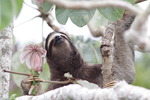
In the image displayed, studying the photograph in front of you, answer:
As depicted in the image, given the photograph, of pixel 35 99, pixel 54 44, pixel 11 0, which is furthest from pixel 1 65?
pixel 11 0

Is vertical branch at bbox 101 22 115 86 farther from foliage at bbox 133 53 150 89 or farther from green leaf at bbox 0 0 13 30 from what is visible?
foliage at bbox 133 53 150 89

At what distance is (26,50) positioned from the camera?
3.09 m

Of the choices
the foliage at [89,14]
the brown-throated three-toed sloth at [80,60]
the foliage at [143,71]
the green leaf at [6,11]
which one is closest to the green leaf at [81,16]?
the foliage at [89,14]

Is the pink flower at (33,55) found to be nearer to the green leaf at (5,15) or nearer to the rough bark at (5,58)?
the rough bark at (5,58)

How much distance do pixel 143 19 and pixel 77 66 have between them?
320 centimetres

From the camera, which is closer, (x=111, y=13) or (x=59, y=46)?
(x=111, y=13)

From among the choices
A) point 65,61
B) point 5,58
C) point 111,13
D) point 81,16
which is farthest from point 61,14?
point 65,61

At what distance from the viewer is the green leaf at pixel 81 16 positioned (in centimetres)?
272

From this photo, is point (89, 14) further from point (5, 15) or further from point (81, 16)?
point (5, 15)

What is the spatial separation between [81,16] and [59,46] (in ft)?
4.48

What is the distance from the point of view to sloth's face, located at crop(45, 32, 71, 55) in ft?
12.9

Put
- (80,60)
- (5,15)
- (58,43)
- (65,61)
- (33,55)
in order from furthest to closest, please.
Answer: (80,60) → (65,61) → (58,43) → (33,55) → (5,15)

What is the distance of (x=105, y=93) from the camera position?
175 centimetres

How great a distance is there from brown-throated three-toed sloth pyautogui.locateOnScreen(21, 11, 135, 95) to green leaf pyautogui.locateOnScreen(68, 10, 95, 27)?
3.86 ft
